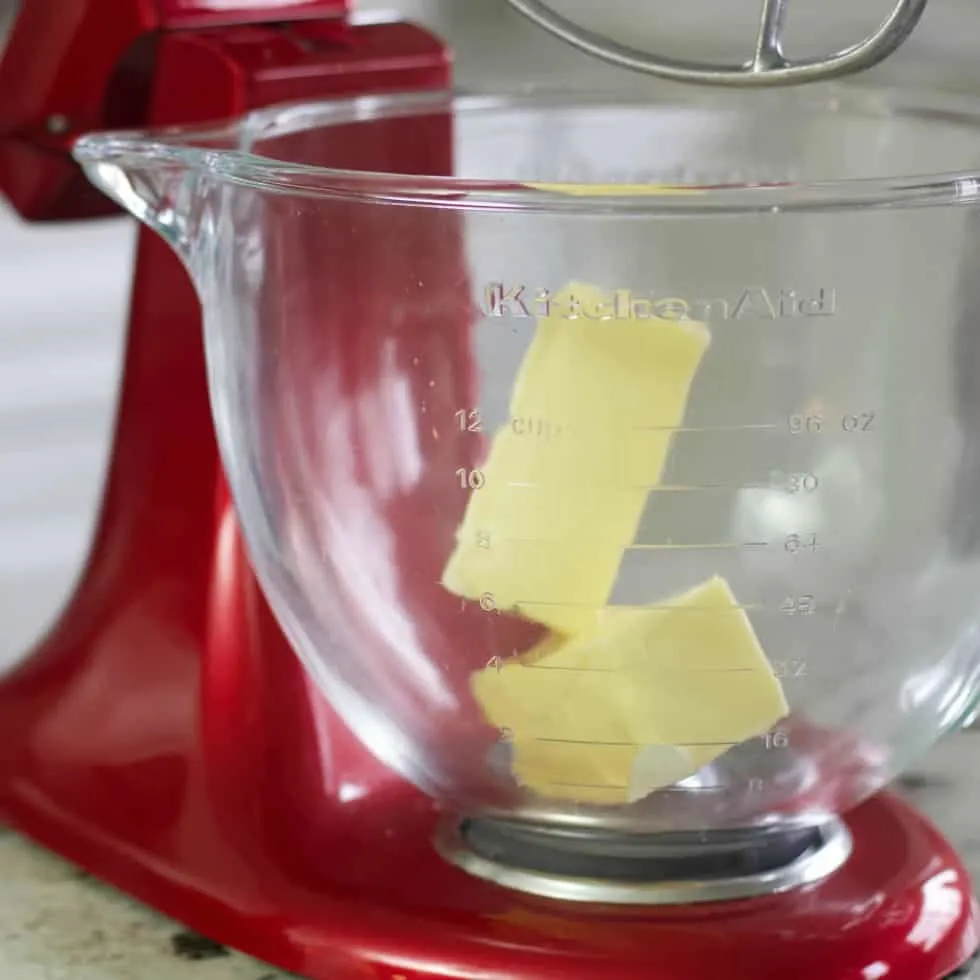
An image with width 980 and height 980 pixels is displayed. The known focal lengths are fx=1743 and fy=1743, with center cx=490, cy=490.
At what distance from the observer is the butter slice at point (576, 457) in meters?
0.49

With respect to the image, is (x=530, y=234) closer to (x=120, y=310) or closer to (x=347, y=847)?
(x=347, y=847)

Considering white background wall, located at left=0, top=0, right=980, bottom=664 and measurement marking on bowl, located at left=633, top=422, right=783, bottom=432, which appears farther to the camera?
white background wall, located at left=0, top=0, right=980, bottom=664

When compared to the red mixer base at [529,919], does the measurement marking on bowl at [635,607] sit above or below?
above

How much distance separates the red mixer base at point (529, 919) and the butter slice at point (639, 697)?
0.04 meters

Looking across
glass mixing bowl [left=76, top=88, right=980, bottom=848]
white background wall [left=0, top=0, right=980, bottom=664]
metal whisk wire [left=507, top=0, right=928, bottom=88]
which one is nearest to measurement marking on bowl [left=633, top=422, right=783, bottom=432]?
glass mixing bowl [left=76, top=88, right=980, bottom=848]

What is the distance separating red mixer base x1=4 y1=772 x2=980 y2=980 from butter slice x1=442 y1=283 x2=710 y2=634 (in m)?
0.09

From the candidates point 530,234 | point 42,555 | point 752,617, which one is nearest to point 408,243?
point 530,234

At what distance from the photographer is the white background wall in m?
1.10

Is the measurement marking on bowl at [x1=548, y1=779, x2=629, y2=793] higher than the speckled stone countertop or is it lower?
higher

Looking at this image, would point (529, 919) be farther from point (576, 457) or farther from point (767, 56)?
point (767, 56)

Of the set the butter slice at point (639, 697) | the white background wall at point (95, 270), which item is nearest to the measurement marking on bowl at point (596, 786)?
the butter slice at point (639, 697)

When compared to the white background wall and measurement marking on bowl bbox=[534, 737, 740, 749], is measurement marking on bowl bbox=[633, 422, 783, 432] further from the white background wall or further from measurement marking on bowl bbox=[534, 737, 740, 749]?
the white background wall

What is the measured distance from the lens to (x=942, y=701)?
21.4 inches

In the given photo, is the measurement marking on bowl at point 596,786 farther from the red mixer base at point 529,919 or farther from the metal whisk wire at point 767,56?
the metal whisk wire at point 767,56
